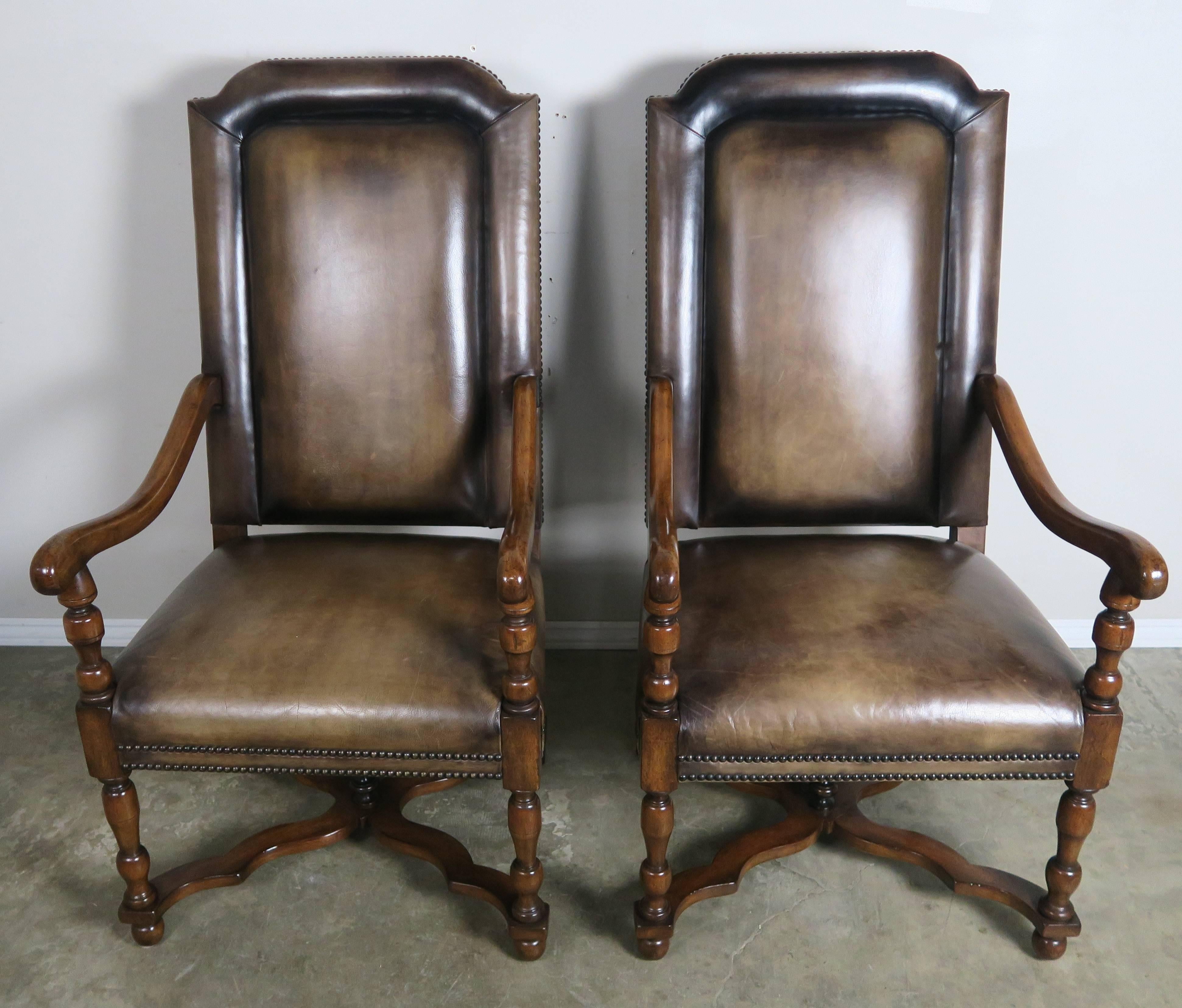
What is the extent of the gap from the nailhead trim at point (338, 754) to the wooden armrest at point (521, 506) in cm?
22

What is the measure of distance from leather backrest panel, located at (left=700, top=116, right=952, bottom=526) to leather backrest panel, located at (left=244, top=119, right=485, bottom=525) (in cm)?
41

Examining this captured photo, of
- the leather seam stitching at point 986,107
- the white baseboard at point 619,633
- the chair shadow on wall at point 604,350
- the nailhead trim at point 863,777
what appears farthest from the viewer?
the white baseboard at point 619,633

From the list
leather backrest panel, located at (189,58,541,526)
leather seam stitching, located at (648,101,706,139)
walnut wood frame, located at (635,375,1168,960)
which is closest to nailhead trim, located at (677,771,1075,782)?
walnut wood frame, located at (635,375,1168,960)

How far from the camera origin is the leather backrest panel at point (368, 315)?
5.46ft

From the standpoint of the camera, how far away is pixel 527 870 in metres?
1.46

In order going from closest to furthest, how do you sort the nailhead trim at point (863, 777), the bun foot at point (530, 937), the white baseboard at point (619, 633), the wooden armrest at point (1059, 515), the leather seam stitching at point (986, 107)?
the wooden armrest at point (1059, 515), the nailhead trim at point (863, 777), the bun foot at point (530, 937), the leather seam stitching at point (986, 107), the white baseboard at point (619, 633)

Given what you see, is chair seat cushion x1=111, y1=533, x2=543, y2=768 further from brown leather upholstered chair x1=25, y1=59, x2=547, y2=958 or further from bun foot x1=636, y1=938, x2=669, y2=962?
bun foot x1=636, y1=938, x2=669, y2=962

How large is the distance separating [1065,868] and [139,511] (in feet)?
4.66

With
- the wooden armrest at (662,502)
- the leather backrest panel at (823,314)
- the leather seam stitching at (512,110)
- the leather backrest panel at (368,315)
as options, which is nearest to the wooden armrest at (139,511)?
the leather backrest panel at (368,315)

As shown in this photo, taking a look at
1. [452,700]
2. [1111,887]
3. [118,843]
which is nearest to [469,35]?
[452,700]

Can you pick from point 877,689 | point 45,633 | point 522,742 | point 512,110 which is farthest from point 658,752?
point 45,633

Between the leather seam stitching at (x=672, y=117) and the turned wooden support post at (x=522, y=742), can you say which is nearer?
the turned wooden support post at (x=522, y=742)

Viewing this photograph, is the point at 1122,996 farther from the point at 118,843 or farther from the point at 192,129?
the point at 192,129

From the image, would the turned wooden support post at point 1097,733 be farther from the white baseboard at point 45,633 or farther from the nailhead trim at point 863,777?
the white baseboard at point 45,633
